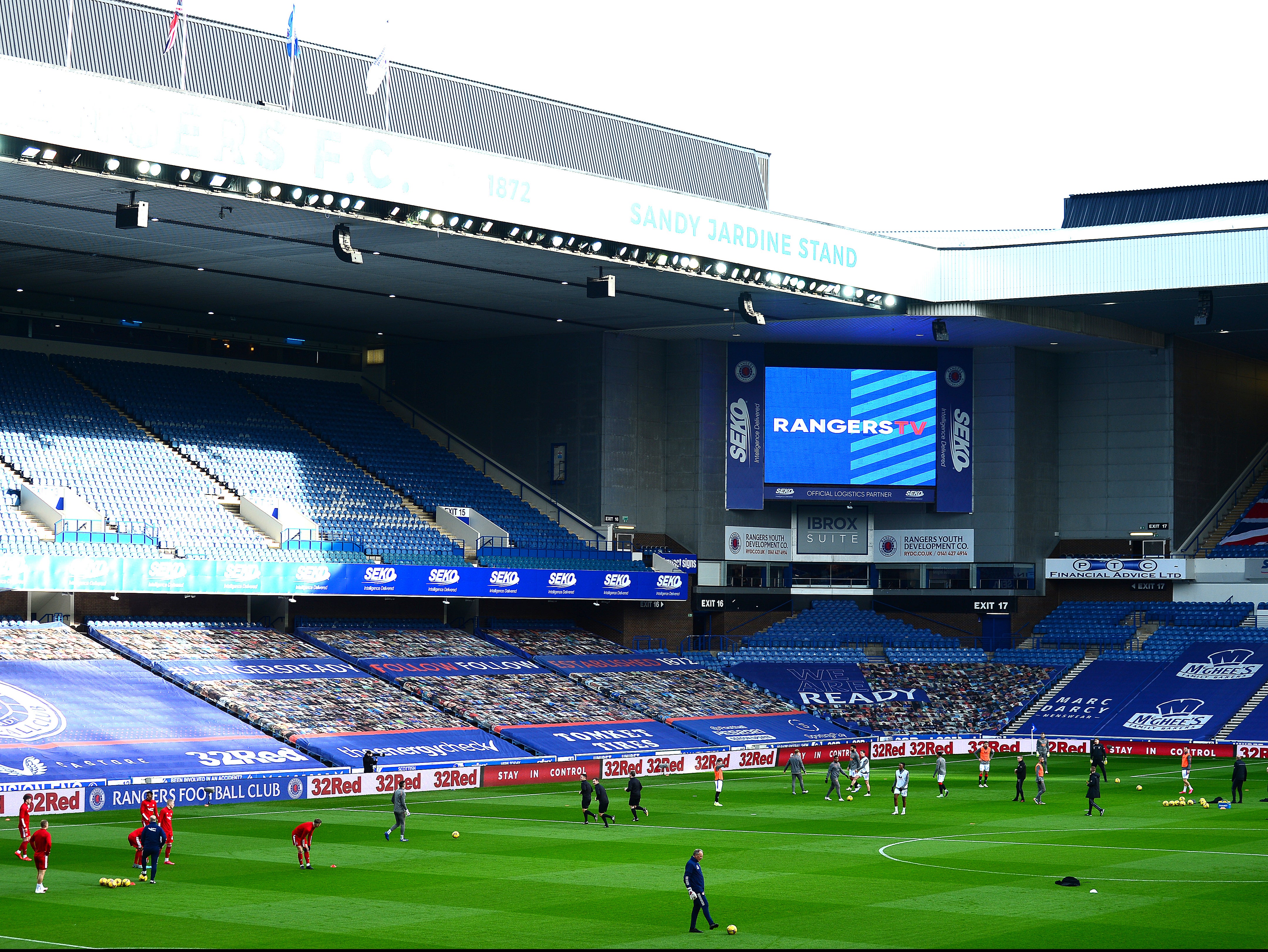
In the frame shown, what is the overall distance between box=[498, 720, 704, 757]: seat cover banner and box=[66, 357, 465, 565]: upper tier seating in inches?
359

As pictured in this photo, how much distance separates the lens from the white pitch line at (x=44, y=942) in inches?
910

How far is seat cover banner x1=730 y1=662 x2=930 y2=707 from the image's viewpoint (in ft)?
216

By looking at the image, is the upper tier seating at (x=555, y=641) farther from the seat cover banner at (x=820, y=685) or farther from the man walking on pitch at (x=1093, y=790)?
the man walking on pitch at (x=1093, y=790)

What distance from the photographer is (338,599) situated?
61625 mm

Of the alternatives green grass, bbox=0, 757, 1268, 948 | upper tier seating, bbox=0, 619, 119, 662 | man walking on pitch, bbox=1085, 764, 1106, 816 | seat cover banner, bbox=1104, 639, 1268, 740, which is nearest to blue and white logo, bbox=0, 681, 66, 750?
upper tier seating, bbox=0, 619, 119, 662

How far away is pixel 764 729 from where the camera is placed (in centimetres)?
6134

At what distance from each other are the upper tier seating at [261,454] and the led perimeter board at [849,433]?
14.3 metres

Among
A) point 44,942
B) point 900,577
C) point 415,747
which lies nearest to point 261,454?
point 415,747

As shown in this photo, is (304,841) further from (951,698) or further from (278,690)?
(951,698)

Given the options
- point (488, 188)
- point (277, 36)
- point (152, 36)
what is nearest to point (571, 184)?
point (488, 188)

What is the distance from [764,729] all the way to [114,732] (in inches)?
991

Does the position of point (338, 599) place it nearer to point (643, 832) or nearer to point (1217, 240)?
point (643, 832)

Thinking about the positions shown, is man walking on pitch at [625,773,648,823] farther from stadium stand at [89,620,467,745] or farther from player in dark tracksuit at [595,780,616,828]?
stadium stand at [89,620,467,745]

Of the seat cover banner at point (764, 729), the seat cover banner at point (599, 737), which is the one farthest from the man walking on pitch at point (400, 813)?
the seat cover banner at point (764, 729)
